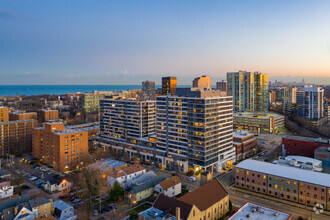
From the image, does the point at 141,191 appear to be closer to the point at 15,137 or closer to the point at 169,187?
the point at 169,187

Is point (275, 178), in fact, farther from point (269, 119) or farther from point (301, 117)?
point (301, 117)

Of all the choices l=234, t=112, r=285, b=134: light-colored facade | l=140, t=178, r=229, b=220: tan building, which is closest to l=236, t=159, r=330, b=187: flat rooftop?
l=140, t=178, r=229, b=220: tan building

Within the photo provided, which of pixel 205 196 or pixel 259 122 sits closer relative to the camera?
pixel 205 196

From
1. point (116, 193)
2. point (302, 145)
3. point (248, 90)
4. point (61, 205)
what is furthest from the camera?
point (248, 90)

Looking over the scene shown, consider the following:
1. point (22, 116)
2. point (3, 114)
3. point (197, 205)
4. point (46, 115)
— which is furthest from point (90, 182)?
point (46, 115)

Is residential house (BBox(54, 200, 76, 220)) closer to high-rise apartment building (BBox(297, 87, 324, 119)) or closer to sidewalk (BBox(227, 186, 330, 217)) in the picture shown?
sidewalk (BBox(227, 186, 330, 217))

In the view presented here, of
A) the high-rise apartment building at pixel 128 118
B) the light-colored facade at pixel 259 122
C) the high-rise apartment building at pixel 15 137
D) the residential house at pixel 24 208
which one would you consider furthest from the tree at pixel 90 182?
the light-colored facade at pixel 259 122

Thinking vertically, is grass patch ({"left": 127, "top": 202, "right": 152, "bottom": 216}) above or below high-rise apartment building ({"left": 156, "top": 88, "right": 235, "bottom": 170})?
below
